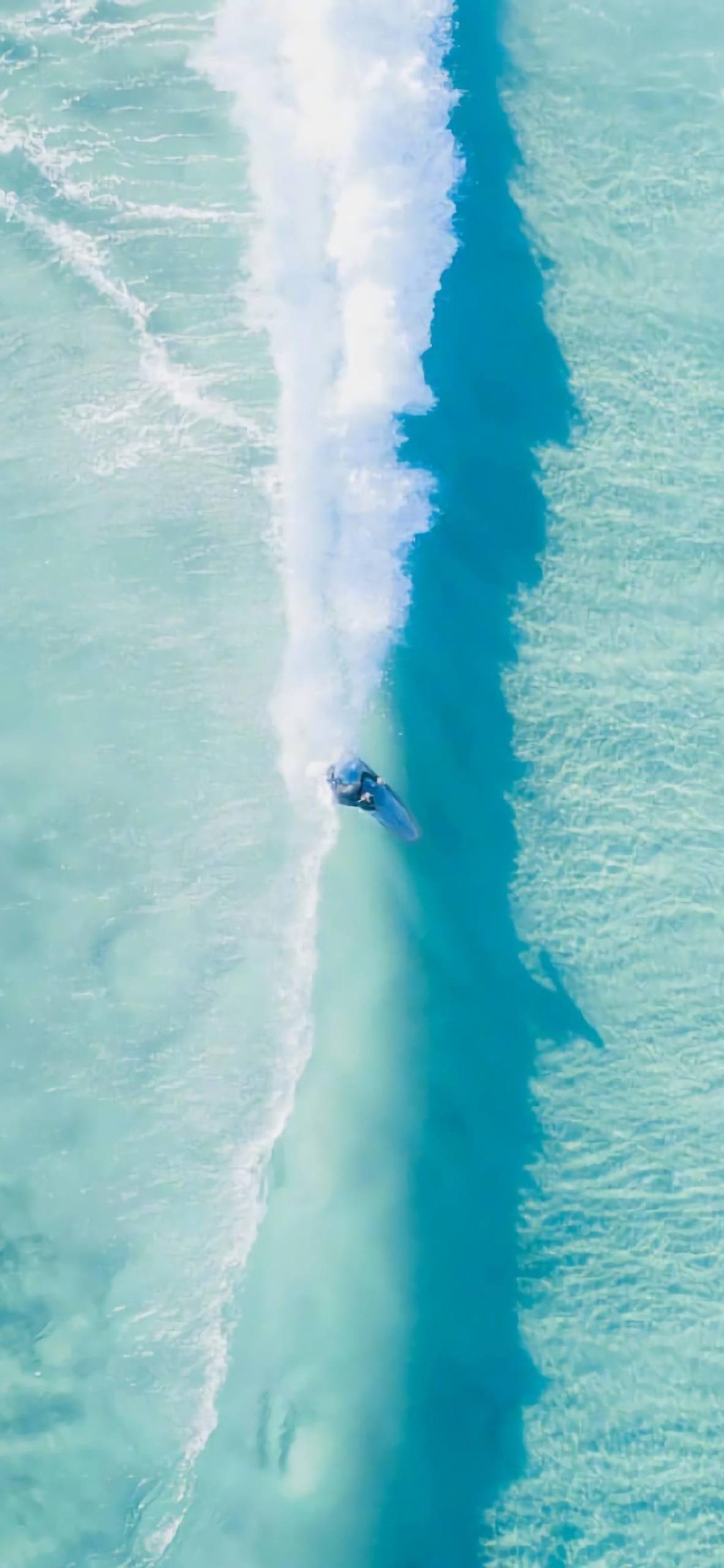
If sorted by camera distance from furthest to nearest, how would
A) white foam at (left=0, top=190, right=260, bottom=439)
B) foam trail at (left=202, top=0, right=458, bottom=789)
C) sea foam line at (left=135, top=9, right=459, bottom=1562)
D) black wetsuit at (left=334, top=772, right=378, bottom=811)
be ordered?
white foam at (left=0, top=190, right=260, bottom=439) < foam trail at (left=202, top=0, right=458, bottom=789) < sea foam line at (left=135, top=9, right=459, bottom=1562) < black wetsuit at (left=334, top=772, right=378, bottom=811)

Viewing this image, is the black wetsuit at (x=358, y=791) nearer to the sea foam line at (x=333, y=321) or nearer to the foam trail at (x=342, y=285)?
the sea foam line at (x=333, y=321)

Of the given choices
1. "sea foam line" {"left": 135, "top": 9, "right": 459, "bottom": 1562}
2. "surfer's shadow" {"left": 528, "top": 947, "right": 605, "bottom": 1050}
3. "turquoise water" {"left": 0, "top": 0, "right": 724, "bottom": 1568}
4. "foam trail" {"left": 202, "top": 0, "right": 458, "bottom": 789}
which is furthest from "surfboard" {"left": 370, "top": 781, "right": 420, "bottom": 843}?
"surfer's shadow" {"left": 528, "top": 947, "right": 605, "bottom": 1050}

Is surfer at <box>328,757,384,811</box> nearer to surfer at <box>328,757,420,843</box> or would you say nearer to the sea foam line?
surfer at <box>328,757,420,843</box>

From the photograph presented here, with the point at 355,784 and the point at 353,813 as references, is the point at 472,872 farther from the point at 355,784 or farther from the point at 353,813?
the point at 355,784

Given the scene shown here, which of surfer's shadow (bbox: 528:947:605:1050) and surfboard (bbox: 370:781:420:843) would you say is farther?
surfer's shadow (bbox: 528:947:605:1050)

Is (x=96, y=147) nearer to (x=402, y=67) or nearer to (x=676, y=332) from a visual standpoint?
(x=402, y=67)

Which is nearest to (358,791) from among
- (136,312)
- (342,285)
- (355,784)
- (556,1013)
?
(355,784)
